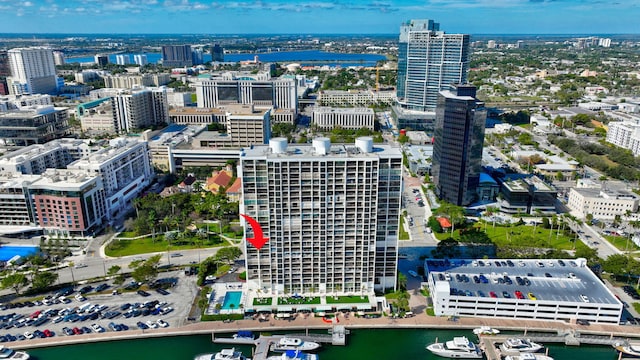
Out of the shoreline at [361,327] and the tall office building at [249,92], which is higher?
the tall office building at [249,92]

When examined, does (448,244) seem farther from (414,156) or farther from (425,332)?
(414,156)

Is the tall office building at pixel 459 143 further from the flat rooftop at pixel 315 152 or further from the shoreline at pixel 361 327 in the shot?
the shoreline at pixel 361 327

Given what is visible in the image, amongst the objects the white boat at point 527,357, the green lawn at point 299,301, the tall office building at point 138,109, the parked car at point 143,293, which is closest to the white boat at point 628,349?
the white boat at point 527,357

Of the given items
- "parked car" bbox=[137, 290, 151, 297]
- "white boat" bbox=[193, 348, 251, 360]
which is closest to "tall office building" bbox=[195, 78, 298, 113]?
"parked car" bbox=[137, 290, 151, 297]

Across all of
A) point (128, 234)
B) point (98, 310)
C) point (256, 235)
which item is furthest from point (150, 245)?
point (256, 235)

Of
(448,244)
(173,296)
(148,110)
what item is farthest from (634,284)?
(148,110)
